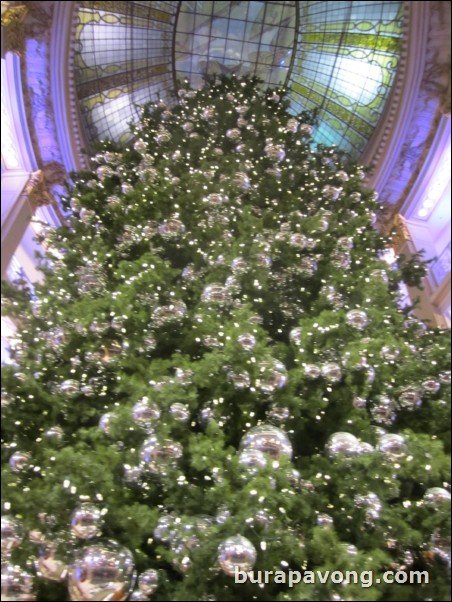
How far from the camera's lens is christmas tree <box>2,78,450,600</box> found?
6.91 feet

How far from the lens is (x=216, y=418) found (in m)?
2.83

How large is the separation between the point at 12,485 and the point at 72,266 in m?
2.49

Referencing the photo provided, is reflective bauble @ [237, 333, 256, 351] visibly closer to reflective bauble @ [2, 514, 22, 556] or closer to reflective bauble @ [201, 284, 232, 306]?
reflective bauble @ [201, 284, 232, 306]

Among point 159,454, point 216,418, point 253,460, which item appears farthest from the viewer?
point 216,418

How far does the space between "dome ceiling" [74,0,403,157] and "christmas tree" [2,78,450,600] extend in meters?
7.71

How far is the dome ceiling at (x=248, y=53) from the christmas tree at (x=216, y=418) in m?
7.71

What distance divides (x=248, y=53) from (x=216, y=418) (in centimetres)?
1110

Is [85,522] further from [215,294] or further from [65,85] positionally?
[65,85]

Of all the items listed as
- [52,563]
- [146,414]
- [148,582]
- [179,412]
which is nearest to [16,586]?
[52,563]

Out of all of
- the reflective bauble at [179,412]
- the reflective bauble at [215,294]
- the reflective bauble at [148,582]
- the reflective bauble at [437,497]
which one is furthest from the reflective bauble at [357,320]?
the reflective bauble at [148,582]

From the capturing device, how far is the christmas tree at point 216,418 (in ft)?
6.91

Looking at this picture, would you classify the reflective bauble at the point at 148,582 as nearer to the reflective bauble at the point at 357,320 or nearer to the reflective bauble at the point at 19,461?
the reflective bauble at the point at 19,461

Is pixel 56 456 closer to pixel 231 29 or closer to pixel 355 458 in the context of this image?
pixel 355 458

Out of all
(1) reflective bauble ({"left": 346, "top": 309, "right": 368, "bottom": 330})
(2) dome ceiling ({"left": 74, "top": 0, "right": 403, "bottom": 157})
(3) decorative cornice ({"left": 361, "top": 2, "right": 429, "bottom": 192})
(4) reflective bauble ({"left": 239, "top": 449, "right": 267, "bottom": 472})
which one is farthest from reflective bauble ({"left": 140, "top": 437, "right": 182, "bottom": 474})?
(3) decorative cornice ({"left": 361, "top": 2, "right": 429, "bottom": 192})
